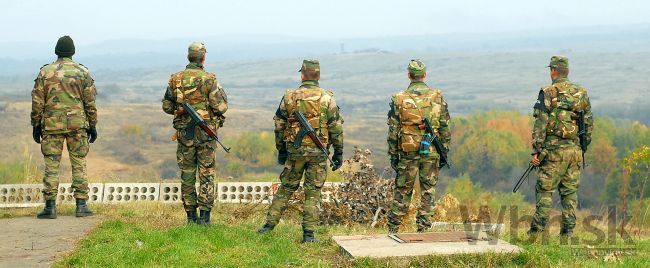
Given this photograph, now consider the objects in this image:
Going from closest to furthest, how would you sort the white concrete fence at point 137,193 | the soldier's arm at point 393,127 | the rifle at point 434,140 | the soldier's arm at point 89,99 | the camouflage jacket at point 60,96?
the rifle at point 434,140 → the soldier's arm at point 393,127 → the camouflage jacket at point 60,96 → the soldier's arm at point 89,99 → the white concrete fence at point 137,193

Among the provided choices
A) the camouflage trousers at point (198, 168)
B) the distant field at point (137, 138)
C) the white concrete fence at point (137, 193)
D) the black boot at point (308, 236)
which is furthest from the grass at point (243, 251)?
the distant field at point (137, 138)

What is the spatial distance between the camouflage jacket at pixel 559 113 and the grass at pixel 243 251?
122 cm

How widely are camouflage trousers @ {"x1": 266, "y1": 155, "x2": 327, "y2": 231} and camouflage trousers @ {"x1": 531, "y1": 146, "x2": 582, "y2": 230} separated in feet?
9.60

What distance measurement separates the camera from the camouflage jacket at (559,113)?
10.8 m

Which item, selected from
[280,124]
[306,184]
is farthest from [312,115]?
[306,184]

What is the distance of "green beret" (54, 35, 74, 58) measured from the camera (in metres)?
11.4

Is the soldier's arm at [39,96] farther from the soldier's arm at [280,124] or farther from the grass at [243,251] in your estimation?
the soldier's arm at [280,124]

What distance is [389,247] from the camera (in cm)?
860

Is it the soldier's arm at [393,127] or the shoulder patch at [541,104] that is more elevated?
the shoulder patch at [541,104]

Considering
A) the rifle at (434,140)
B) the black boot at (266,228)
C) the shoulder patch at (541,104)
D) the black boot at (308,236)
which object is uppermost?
the shoulder patch at (541,104)

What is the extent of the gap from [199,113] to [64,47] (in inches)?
85.5

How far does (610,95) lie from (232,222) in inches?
6530

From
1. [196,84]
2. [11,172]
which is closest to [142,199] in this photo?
[196,84]

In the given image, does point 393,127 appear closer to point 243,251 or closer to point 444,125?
point 444,125
